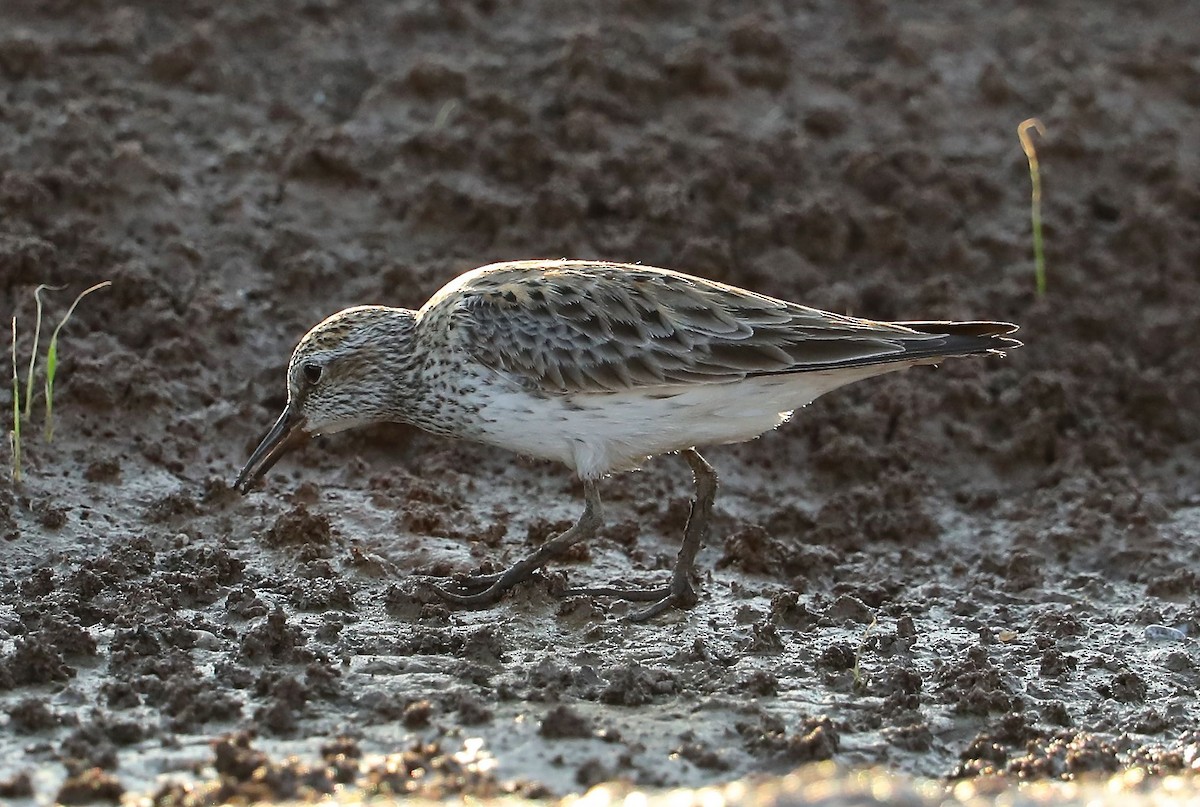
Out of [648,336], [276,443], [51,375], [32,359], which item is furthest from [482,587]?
[32,359]

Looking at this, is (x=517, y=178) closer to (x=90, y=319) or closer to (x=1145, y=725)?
(x=90, y=319)

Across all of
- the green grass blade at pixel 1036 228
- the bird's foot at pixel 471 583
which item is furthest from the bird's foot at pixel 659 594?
the green grass blade at pixel 1036 228

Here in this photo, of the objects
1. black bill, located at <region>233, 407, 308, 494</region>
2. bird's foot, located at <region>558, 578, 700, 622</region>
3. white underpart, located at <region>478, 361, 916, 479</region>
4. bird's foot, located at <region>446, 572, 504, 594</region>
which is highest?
white underpart, located at <region>478, 361, 916, 479</region>

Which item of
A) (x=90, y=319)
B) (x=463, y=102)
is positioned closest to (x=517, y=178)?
(x=463, y=102)

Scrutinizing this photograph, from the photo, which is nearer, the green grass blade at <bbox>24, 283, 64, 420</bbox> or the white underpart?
the white underpart

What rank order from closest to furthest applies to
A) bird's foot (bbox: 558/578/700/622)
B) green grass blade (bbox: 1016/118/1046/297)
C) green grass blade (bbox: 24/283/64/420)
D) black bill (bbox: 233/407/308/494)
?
1. bird's foot (bbox: 558/578/700/622)
2. black bill (bbox: 233/407/308/494)
3. green grass blade (bbox: 24/283/64/420)
4. green grass blade (bbox: 1016/118/1046/297)

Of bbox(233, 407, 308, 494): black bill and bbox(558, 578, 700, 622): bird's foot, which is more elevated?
bbox(233, 407, 308, 494): black bill

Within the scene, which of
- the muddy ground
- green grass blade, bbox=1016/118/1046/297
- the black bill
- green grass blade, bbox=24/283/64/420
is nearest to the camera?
the muddy ground

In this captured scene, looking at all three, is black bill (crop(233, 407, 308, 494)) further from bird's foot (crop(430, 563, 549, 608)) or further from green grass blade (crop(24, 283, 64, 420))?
green grass blade (crop(24, 283, 64, 420))

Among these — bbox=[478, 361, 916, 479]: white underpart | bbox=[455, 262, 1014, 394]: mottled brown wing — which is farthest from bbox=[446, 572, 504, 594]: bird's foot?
bbox=[455, 262, 1014, 394]: mottled brown wing
